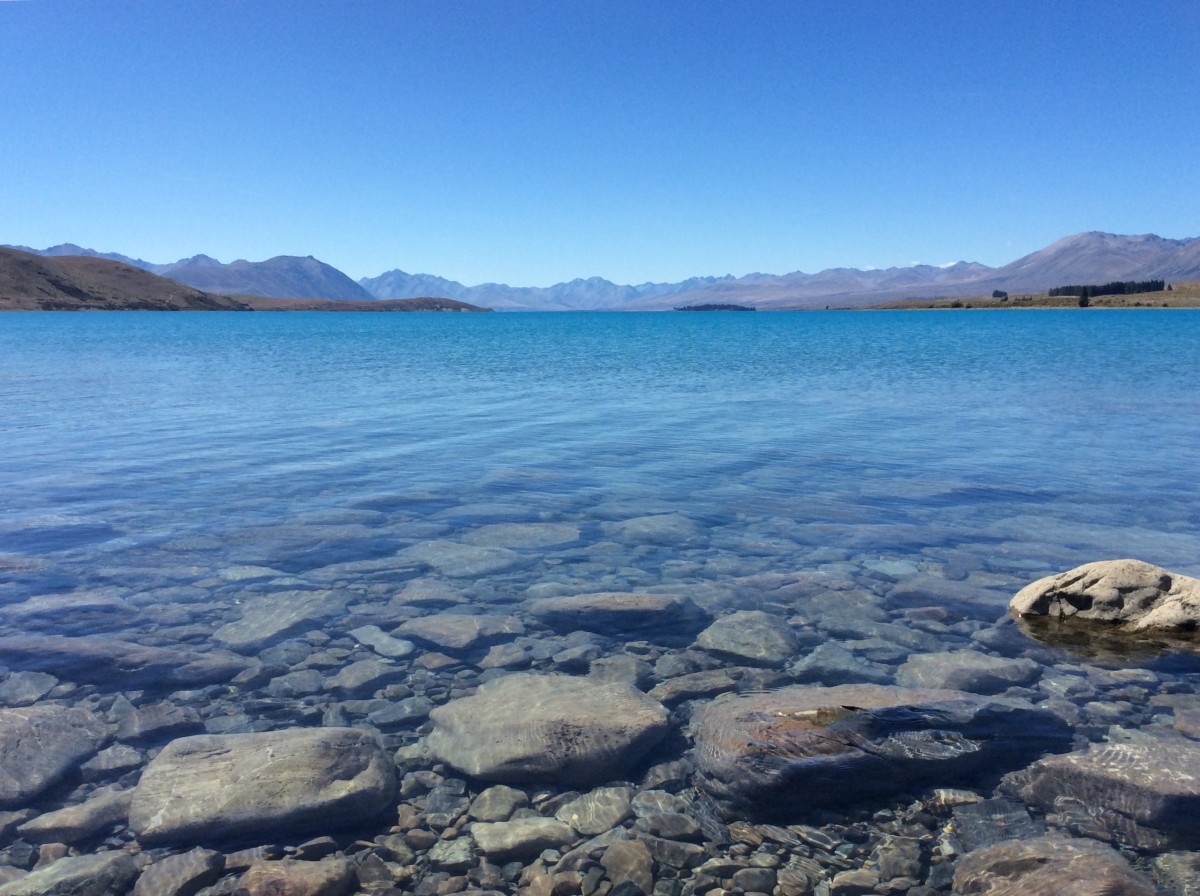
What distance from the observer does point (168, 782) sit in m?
6.30

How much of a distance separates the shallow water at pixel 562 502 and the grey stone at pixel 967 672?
22.0 inches

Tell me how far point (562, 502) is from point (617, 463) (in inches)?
160

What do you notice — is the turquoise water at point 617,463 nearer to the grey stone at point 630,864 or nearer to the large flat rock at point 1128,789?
the large flat rock at point 1128,789

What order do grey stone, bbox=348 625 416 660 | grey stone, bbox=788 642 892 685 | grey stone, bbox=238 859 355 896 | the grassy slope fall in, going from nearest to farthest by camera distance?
grey stone, bbox=238 859 355 896, grey stone, bbox=788 642 892 685, grey stone, bbox=348 625 416 660, the grassy slope

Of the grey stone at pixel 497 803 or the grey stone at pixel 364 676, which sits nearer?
the grey stone at pixel 497 803

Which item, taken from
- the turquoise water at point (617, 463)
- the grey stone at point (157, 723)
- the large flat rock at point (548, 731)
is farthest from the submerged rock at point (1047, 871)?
the grey stone at point (157, 723)

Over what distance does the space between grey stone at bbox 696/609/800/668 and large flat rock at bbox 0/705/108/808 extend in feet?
19.5

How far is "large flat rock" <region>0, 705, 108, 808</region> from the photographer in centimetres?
636

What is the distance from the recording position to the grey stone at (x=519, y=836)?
5.82 metres

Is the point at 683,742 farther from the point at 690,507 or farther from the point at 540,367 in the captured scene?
the point at 540,367

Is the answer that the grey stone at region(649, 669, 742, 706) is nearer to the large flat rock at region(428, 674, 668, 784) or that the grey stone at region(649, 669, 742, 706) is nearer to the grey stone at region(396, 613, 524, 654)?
the large flat rock at region(428, 674, 668, 784)

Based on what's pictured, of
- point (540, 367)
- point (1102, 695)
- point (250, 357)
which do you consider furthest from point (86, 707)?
point (250, 357)

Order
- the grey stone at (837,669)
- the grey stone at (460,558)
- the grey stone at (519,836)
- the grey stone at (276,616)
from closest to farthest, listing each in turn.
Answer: the grey stone at (519,836) < the grey stone at (837,669) < the grey stone at (276,616) < the grey stone at (460,558)

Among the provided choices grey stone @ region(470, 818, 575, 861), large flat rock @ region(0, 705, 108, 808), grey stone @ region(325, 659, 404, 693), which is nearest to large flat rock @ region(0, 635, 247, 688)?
large flat rock @ region(0, 705, 108, 808)
